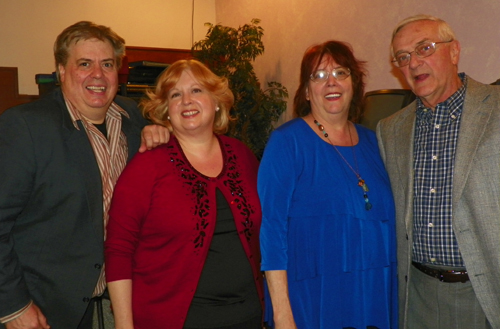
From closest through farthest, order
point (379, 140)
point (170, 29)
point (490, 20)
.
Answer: point (379, 140), point (490, 20), point (170, 29)

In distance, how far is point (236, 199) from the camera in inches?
80.3

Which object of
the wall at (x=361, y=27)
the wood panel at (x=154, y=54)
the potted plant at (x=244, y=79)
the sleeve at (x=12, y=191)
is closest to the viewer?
the sleeve at (x=12, y=191)

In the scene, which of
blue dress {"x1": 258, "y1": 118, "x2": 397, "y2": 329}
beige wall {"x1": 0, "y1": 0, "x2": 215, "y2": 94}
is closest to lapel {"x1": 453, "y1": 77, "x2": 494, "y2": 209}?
blue dress {"x1": 258, "y1": 118, "x2": 397, "y2": 329}

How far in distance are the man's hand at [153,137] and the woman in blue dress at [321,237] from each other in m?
0.42

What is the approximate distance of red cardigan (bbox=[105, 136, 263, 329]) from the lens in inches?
74.5

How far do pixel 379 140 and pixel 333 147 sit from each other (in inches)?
14.1

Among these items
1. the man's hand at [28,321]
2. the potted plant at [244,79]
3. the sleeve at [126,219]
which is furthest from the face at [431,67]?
the potted plant at [244,79]

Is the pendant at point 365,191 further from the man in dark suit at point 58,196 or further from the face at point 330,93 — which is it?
the man in dark suit at point 58,196

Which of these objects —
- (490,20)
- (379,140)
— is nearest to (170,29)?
(490,20)

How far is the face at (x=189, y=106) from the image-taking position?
82.5 inches

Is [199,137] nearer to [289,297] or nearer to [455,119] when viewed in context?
[289,297]

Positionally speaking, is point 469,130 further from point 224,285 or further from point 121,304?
point 121,304

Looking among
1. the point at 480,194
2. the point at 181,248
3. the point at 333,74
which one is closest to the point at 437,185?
the point at 480,194

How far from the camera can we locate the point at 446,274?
199 cm
